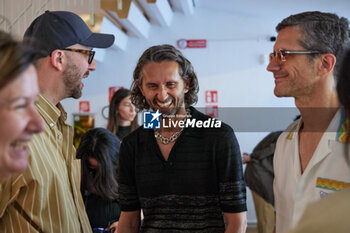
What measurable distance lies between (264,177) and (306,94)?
3147 mm

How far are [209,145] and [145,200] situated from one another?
36 cm

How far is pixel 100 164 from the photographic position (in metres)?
2.43

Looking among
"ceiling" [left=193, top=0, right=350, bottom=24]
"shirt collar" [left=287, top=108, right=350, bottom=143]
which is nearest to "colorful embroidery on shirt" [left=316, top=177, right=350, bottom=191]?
"shirt collar" [left=287, top=108, right=350, bottom=143]

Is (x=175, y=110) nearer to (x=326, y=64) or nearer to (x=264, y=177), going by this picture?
(x=326, y=64)

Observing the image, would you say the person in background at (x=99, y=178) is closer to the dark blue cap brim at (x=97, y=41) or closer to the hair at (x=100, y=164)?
→ the hair at (x=100, y=164)

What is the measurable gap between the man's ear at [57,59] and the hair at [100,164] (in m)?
0.80

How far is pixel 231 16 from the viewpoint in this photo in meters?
6.52

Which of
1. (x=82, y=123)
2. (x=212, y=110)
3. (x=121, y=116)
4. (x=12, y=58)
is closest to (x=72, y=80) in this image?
A: (x=12, y=58)

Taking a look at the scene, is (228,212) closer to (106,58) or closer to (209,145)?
(209,145)

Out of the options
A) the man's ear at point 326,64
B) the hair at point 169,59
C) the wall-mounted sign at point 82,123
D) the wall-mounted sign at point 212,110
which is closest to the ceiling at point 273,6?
the wall-mounted sign at point 212,110

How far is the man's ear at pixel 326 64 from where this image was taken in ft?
5.61

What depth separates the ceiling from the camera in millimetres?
5125

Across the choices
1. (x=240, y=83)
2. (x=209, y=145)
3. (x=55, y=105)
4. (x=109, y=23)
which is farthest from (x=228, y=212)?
(x=240, y=83)

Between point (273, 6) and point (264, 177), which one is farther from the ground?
point (273, 6)
